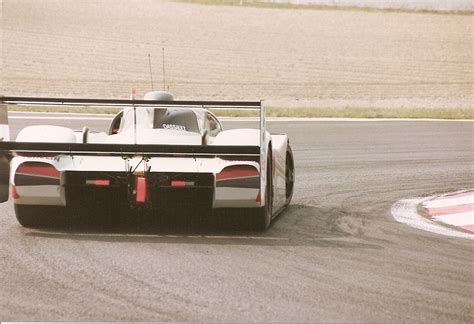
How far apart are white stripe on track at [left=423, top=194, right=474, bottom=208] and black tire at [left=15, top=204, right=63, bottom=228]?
3.80 m

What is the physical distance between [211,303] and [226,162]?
2.43 m

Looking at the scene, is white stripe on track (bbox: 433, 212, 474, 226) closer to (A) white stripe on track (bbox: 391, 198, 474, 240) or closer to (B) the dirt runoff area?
(A) white stripe on track (bbox: 391, 198, 474, 240)

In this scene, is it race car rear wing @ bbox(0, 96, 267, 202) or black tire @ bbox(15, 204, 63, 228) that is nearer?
race car rear wing @ bbox(0, 96, 267, 202)

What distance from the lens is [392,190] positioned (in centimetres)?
1188

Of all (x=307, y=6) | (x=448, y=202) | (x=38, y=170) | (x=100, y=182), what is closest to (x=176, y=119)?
(x=100, y=182)

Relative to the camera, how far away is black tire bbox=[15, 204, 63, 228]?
27.2 feet

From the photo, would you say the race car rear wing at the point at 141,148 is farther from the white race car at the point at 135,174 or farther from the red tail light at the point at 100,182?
the red tail light at the point at 100,182

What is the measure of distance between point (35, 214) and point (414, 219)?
3263 millimetres

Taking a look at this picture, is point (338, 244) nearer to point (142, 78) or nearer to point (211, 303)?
point (211, 303)

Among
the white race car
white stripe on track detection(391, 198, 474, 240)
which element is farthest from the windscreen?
white stripe on track detection(391, 198, 474, 240)

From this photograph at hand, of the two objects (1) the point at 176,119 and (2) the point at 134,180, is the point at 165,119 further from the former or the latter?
(2) the point at 134,180

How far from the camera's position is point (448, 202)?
10.6 m

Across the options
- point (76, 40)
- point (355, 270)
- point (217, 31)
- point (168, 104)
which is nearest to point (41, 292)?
point (355, 270)

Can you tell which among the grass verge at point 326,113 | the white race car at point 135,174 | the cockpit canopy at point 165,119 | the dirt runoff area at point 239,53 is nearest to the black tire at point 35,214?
the white race car at point 135,174
